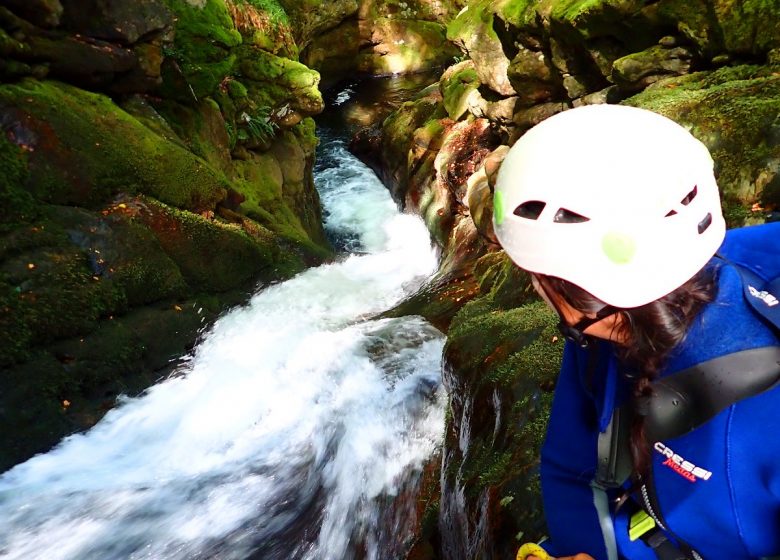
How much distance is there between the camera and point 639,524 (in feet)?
4.75

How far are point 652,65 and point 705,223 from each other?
5186 mm

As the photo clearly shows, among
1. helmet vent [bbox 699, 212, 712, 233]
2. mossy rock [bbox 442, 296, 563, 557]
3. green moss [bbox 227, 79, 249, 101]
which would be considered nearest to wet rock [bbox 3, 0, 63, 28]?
green moss [bbox 227, 79, 249, 101]

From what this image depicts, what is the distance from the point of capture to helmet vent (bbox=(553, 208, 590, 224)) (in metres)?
1.26

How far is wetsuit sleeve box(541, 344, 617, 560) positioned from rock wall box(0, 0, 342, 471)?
5453 mm

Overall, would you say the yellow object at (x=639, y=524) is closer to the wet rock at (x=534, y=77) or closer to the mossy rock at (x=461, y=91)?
the wet rock at (x=534, y=77)

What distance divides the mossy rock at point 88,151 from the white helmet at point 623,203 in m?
6.23

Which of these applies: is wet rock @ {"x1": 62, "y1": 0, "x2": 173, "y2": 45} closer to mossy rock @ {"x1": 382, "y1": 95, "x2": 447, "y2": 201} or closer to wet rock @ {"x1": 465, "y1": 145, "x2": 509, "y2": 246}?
wet rock @ {"x1": 465, "y1": 145, "x2": 509, "y2": 246}

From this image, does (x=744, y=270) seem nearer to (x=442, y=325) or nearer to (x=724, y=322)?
(x=724, y=322)

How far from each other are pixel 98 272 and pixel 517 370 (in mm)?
4974

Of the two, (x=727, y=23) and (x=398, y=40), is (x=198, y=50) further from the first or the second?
(x=398, y=40)

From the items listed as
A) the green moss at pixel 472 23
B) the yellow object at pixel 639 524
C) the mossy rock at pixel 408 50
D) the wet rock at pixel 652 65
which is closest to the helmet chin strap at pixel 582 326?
the yellow object at pixel 639 524

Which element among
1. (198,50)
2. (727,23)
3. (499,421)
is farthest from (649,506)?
(198,50)

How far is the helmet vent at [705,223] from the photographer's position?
1.23 metres

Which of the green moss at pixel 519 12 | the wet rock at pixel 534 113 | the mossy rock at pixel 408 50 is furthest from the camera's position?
the mossy rock at pixel 408 50
